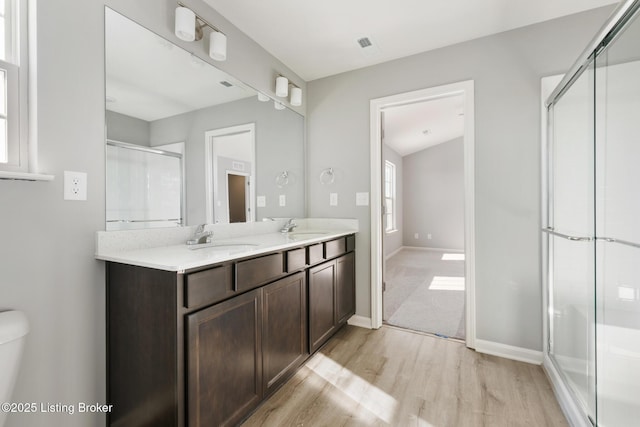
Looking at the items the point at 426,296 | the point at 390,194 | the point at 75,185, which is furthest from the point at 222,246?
the point at 390,194

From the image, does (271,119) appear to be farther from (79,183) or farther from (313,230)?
(79,183)

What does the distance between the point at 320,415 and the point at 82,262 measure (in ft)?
4.46

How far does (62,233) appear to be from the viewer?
1.18 m

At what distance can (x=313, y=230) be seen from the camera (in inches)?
108

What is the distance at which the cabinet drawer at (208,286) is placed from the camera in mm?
1095

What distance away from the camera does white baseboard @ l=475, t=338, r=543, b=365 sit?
1.99 m

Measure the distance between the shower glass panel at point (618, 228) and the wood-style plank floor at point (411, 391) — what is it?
474mm

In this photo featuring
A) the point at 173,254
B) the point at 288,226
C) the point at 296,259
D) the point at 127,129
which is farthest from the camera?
the point at 288,226

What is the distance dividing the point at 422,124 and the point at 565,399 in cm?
463

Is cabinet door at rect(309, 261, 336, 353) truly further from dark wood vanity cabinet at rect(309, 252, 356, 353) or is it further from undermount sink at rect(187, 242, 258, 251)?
undermount sink at rect(187, 242, 258, 251)

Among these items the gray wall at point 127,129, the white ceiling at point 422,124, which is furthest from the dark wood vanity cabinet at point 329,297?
the white ceiling at point 422,124

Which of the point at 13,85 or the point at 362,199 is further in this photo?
the point at 362,199

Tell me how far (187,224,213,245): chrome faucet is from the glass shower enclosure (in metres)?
1.94

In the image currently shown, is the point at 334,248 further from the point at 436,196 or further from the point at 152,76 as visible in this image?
the point at 436,196
